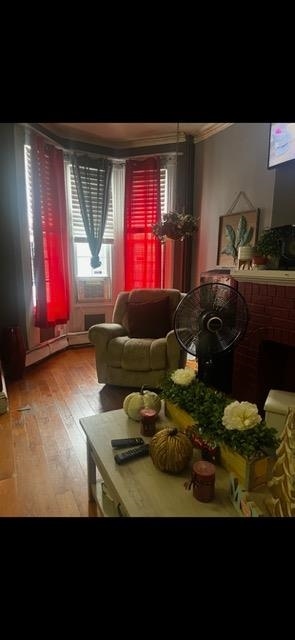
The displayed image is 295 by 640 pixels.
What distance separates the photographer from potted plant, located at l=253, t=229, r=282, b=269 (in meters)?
1.94

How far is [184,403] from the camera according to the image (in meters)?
1.26

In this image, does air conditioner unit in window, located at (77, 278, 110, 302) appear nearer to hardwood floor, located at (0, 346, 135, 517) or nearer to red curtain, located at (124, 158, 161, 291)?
red curtain, located at (124, 158, 161, 291)

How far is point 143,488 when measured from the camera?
0.97 m

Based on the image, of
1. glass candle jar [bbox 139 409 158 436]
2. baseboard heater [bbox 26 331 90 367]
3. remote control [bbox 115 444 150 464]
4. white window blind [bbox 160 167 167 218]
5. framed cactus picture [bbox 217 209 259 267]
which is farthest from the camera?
white window blind [bbox 160 167 167 218]

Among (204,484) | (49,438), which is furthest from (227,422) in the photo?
(49,438)

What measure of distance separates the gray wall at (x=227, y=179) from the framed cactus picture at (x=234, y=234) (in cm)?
7

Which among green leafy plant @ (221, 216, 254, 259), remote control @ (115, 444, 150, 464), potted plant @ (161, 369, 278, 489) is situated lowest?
remote control @ (115, 444, 150, 464)

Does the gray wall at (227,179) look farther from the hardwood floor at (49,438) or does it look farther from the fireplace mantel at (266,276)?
the hardwood floor at (49,438)

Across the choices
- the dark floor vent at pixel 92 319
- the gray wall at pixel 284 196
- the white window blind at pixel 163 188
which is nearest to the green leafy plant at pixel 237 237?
the gray wall at pixel 284 196

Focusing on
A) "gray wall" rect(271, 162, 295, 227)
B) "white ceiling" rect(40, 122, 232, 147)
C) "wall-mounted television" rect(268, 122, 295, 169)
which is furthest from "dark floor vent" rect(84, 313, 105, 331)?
"wall-mounted television" rect(268, 122, 295, 169)

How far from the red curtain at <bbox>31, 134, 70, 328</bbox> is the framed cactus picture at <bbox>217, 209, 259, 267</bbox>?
1806 millimetres
